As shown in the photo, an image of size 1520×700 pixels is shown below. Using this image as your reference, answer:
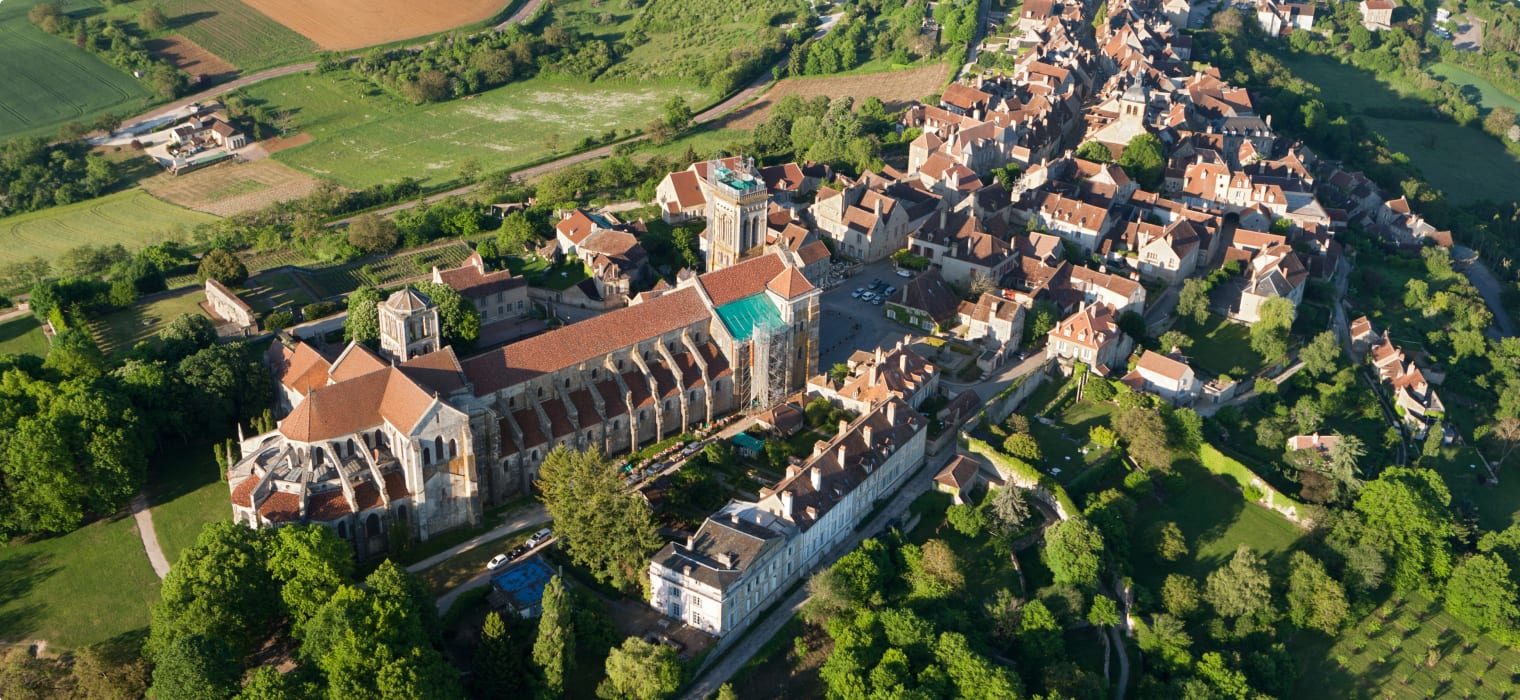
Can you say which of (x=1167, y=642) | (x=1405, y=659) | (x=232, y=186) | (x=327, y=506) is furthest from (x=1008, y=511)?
(x=232, y=186)

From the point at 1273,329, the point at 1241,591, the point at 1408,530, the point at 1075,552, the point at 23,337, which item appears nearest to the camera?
the point at 1241,591

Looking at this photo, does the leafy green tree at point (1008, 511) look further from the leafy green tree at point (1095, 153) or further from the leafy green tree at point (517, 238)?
the leafy green tree at point (1095, 153)

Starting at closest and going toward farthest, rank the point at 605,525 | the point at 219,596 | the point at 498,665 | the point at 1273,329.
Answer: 1. the point at 498,665
2. the point at 219,596
3. the point at 605,525
4. the point at 1273,329

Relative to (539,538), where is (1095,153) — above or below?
above

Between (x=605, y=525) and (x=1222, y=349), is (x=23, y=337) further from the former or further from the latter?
(x=1222, y=349)

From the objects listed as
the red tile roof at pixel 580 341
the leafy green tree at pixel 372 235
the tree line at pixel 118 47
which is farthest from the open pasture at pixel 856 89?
the red tile roof at pixel 580 341
